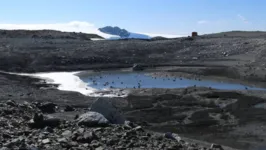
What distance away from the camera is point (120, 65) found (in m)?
47.8

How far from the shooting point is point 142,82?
34875 millimetres

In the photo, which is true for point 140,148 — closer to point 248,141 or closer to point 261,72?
point 248,141

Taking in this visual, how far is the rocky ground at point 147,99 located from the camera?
12133 millimetres

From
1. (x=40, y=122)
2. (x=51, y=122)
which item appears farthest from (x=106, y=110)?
(x=40, y=122)

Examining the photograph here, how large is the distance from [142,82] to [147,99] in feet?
31.4

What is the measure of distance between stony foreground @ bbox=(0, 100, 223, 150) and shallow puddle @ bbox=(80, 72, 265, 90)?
17994 millimetres

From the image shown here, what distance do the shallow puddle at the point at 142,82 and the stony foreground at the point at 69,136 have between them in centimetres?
1799

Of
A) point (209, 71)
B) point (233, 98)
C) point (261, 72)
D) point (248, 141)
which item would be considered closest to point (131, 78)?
point (209, 71)

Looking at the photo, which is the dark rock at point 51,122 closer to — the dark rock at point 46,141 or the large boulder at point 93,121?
the large boulder at point 93,121

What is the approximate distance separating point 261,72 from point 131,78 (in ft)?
35.6

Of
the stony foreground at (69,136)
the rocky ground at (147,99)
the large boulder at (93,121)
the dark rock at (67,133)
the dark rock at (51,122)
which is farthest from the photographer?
the large boulder at (93,121)

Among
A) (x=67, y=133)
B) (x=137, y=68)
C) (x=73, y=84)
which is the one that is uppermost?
(x=67, y=133)

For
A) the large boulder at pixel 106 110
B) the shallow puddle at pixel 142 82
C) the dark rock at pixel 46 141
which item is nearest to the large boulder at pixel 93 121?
the large boulder at pixel 106 110

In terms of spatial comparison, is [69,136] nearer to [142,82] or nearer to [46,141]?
[46,141]
